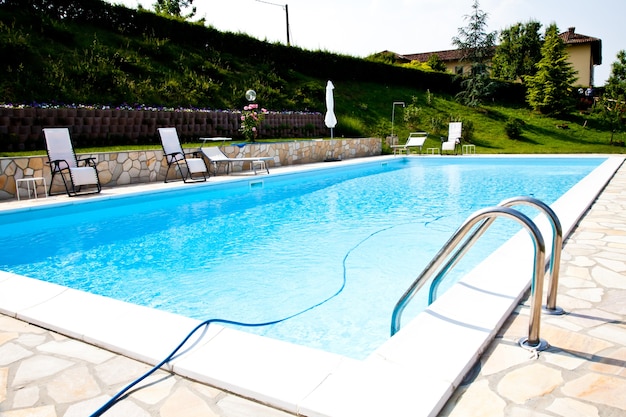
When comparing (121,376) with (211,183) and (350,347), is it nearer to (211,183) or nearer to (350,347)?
(350,347)

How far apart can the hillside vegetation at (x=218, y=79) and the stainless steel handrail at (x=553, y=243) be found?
10969mm

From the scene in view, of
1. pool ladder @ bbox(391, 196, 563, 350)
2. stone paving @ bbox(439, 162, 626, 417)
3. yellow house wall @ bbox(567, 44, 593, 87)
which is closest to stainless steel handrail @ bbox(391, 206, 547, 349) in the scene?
pool ladder @ bbox(391, 196, 563, 350)

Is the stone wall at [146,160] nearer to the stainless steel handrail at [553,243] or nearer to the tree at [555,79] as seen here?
the stainless steel handrail at [553,243]

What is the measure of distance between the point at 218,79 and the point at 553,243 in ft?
54.1

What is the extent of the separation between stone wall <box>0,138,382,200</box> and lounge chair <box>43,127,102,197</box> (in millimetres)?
304

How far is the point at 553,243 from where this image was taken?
A: 2.27m

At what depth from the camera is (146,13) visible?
1722 cm

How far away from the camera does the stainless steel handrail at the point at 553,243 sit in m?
2.08

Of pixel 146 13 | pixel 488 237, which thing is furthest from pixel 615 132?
pixel 146 13

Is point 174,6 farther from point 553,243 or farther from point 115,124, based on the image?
point 553,243

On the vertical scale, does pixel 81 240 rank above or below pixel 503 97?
below

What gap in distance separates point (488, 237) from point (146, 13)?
1674cm

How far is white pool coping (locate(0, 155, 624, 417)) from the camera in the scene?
176 centimetres

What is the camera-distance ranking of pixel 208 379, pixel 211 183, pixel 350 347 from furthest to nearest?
1. pixel 211 183
2. pixel 350 347
3. pixel 208 379
